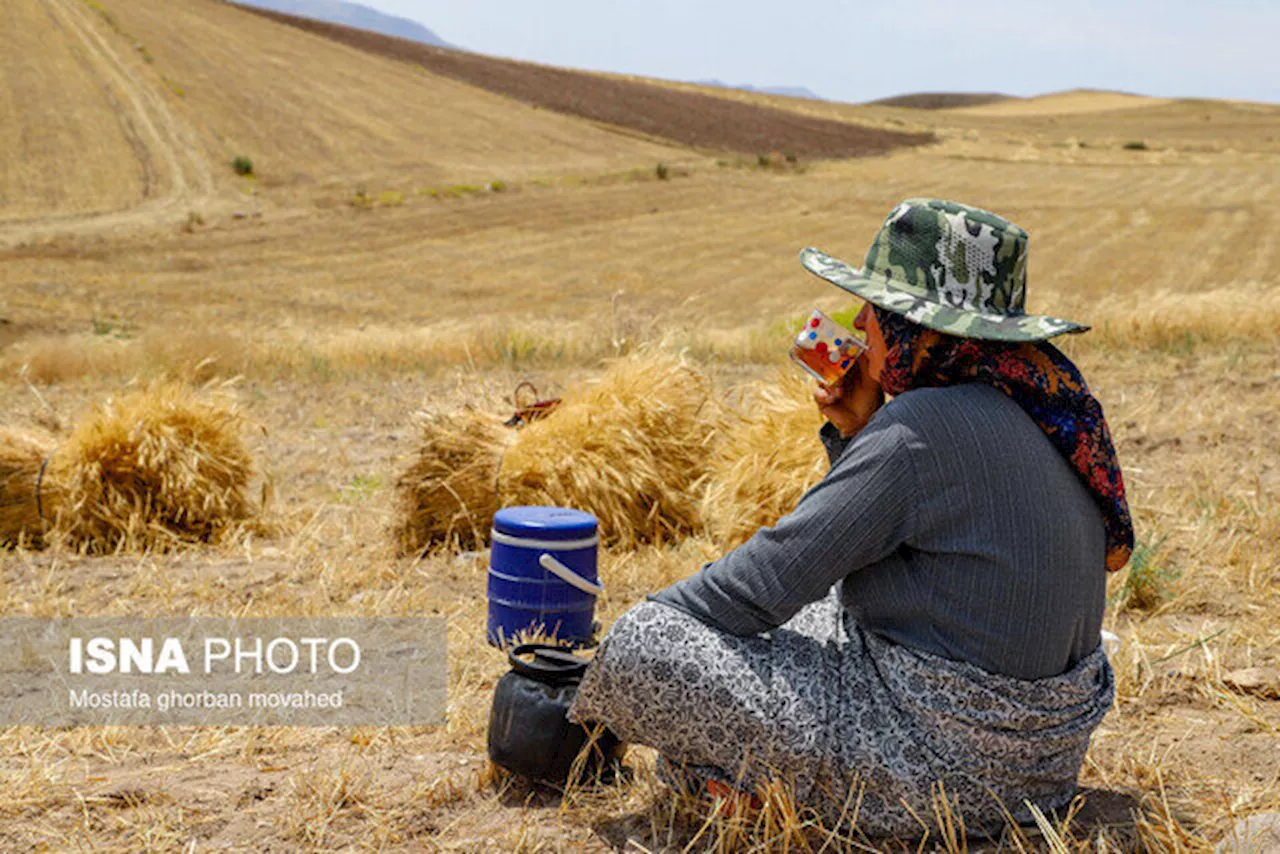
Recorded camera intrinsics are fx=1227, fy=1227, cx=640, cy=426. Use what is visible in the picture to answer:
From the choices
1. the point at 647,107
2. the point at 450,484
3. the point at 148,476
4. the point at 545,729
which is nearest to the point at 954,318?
the point at 545,729

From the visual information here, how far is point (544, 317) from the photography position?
17.2m

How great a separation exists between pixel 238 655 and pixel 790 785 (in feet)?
7.45

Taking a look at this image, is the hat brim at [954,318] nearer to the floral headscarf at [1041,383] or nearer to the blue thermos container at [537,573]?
the floral headscarf at [1041,383]

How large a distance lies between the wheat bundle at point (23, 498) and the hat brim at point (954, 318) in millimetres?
4206

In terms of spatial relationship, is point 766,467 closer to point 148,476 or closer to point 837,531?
point 837,531

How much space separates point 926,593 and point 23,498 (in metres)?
4.44

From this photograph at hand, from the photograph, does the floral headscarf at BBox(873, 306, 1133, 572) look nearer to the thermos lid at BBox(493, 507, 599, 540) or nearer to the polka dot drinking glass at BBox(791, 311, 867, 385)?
the polka dot drinking glass at BBox(791, 311, 867, 385)

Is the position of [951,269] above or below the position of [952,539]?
above

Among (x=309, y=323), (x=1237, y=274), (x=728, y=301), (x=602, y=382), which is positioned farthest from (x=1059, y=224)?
(x=602, y=382)

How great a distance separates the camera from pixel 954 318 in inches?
93.1

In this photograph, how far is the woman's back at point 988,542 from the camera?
7.64ft

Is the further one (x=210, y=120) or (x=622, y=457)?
(x=210, y=120)

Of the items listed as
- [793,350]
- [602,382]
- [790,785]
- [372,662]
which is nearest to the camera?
[790,785]

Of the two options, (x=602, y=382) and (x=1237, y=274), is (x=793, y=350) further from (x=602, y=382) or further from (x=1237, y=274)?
(x=1237, y=274)
